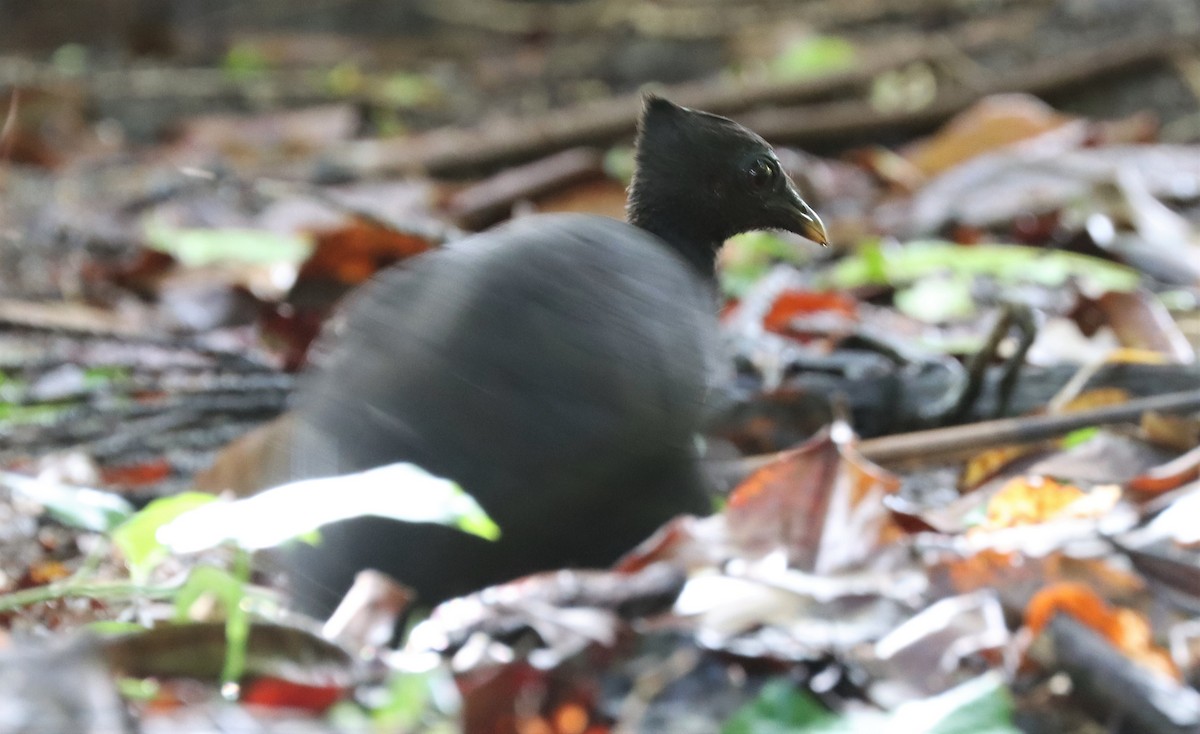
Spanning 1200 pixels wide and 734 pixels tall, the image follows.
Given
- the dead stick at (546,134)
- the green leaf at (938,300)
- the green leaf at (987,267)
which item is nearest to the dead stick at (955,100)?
the dead stick at (546,134)

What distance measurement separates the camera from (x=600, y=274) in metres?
1.61

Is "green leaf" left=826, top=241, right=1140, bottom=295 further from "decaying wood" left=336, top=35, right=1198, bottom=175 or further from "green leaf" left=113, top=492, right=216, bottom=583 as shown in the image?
"green leaf" left=113, top=492, right=216, bottom=583

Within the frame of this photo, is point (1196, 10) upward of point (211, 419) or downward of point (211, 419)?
upward

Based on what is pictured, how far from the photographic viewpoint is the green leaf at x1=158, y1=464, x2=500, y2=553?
124 cm

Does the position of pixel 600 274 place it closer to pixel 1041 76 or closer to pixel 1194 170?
pixel 1194 170

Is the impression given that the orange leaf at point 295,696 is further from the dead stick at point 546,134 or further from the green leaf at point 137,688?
the dead stick at point 546,134

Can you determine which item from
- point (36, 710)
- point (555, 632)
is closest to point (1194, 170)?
point (555, 632)

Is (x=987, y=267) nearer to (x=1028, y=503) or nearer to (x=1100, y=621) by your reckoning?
(x=1028, y=503)

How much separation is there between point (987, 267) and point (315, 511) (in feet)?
8.23

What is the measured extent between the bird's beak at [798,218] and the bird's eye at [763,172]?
4 centimetres

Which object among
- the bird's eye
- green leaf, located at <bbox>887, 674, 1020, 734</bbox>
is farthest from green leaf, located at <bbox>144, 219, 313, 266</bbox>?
green leaf, located at <bbox>887, 674, 1020, 734</bbox>

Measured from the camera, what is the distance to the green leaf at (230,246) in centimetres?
367

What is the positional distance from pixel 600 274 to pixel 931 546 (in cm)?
50

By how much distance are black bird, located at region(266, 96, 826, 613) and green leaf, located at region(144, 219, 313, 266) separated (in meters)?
2.00
